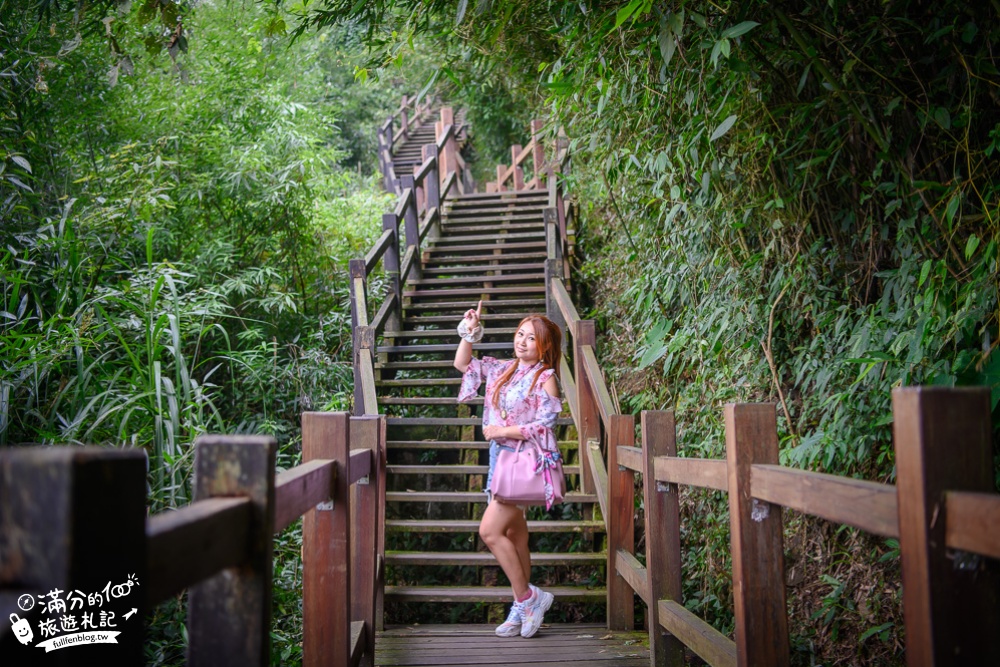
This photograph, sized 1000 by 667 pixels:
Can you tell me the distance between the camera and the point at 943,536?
1.14m

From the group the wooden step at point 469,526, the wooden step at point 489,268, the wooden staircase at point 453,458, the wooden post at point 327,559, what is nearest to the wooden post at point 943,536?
the wooden post at point 327,559

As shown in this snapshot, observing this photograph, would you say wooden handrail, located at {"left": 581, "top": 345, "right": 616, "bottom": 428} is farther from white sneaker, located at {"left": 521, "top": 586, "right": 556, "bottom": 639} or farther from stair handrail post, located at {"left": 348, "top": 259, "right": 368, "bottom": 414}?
stair handrail post, located at {"left": 348, "top": 259, "right": 368, "bottom": 414}

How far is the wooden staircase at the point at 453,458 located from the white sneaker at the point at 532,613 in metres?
0.43

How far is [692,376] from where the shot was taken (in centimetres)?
481

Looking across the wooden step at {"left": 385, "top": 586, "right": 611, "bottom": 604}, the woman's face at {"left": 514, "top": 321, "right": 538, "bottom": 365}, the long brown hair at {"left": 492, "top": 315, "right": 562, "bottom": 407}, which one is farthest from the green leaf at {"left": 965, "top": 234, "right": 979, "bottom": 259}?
the wooden step at {"left": 385, "top": 586, "right": 611, "bottom": 604}

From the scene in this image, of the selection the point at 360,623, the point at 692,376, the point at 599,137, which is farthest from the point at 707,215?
the point at 360,623

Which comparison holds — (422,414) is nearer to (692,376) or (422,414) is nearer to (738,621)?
(692,376)

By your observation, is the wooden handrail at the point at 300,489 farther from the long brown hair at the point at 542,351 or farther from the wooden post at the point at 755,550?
the long brown hair at the point at 542,351

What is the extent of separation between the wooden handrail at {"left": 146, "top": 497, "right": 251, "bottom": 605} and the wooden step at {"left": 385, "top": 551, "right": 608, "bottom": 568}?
3.29 metres

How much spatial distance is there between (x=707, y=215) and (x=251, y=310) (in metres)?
4.85

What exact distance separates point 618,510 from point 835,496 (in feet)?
8.12

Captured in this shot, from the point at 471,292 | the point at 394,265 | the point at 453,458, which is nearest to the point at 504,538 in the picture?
the point at 453,458

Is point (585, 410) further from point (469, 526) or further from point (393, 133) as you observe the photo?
point (393, 133)

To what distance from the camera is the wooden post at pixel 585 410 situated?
15.8ft
